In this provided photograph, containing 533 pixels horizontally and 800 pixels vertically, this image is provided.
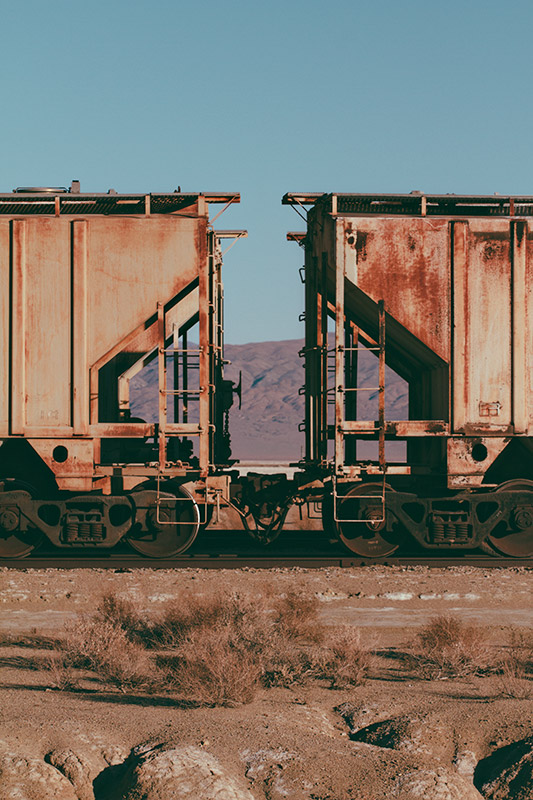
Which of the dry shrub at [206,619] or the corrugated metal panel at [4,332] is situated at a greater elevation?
the corrugated metal panel at [4,332]

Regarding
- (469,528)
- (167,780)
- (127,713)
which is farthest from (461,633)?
(469,528)

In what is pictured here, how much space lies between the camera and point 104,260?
13.0m

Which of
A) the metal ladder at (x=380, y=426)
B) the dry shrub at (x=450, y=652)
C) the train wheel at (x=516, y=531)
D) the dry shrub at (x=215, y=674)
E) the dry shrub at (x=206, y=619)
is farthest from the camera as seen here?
the train wheel at (x=516, y=531)

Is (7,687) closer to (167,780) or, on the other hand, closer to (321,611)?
(167,780)

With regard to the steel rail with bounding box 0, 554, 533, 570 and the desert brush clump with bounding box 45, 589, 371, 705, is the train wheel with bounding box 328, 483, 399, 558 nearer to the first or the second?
the steel rail with bounding box 0, 554, 533, 570

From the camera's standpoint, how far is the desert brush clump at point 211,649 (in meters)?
6.66

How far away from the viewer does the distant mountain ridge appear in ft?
289

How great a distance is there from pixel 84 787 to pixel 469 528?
9.01 meters

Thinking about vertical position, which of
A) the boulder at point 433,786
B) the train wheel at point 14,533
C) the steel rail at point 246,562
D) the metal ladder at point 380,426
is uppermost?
the metal ladder at point 380,426

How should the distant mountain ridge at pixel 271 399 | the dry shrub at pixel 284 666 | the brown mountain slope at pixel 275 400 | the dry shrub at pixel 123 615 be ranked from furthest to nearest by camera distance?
the distant mountain ridge at pixel 271 399, the brown mountain slope at pixel 275 400, the dry shrub at pixel 123 615, the dry shrub at pixel 284 666

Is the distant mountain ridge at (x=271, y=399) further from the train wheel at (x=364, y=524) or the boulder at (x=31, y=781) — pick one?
the boulder at (x=31, y=781)

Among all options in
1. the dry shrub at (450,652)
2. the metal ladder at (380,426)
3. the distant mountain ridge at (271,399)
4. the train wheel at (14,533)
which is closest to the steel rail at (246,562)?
the train wheel at (14,533)

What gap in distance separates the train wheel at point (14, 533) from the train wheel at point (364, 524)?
4.58 metres

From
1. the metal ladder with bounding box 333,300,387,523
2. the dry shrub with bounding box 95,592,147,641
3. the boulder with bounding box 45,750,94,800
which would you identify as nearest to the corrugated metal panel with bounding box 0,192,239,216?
the metal ladder with bounding box 333,300,387,523
